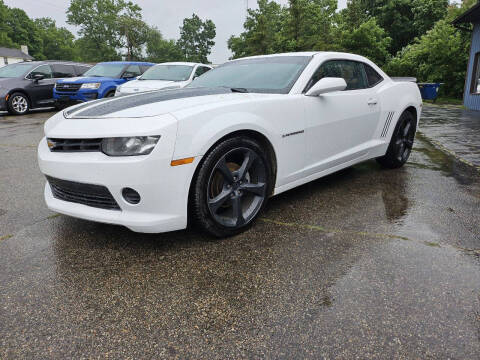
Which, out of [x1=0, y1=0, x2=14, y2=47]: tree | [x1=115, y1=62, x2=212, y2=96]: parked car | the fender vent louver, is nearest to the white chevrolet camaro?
the fender vent louver

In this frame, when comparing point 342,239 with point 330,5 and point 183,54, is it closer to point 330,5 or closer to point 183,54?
point 330,5

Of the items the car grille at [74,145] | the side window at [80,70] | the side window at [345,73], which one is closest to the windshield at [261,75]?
the side window at [345,73]

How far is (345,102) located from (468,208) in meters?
1.51

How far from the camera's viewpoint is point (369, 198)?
382 centimetres

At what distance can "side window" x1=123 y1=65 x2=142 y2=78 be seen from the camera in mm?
12092

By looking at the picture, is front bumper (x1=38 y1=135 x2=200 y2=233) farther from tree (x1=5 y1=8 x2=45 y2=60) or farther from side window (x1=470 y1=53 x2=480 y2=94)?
tree (x1=5 y1=8 x2=45 y2=60)

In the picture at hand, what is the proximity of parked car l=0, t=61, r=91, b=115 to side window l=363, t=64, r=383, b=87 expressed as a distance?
10.9 m

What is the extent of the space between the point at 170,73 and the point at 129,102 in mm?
7894

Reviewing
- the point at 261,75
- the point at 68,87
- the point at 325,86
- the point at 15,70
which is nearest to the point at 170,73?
the point at 68,87

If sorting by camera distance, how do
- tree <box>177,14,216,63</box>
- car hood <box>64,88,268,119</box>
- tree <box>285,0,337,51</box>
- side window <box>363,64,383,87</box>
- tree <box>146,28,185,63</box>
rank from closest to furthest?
car hood <box>64,88,268,119</box> < side window <box>363,64,383,87</box> < tree <box>285,0,337,51</box> < tree <box>146,28,185,63</box> < tree <box>177,14,216,63</box>

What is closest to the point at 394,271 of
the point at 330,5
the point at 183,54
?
the point at 330,5

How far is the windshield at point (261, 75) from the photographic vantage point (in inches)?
133

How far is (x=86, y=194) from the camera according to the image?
2.54 m

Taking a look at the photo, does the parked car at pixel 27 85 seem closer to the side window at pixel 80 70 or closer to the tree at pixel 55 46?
the side window at pixel 80 70
